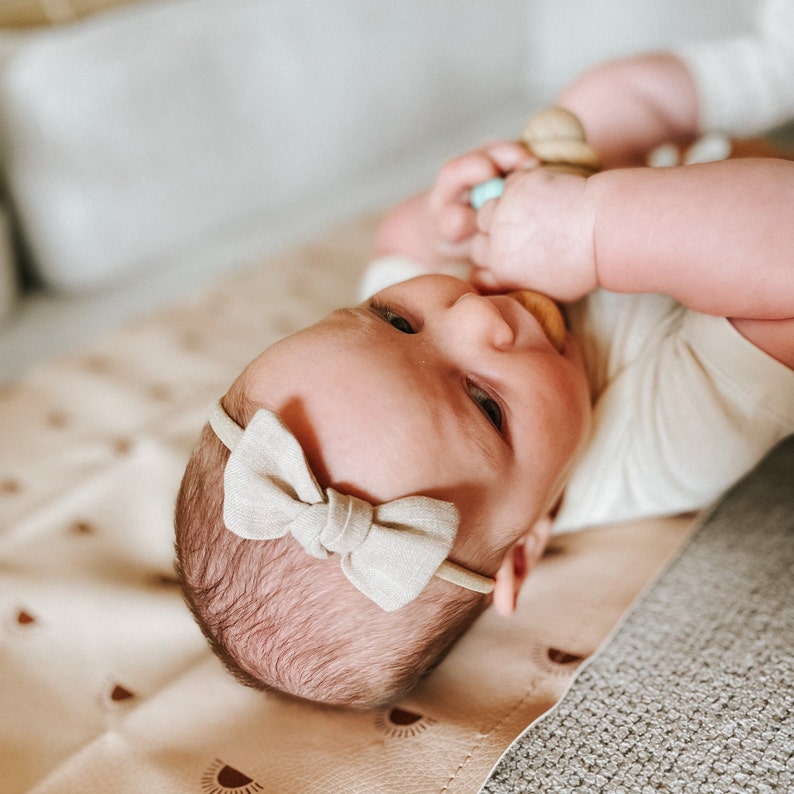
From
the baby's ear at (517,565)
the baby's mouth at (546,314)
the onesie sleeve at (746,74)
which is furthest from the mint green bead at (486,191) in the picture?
the onesie sleeve at (746,74)

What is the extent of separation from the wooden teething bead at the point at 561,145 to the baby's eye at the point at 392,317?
0.24 m

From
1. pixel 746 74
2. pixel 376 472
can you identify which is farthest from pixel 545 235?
pixel 746 74

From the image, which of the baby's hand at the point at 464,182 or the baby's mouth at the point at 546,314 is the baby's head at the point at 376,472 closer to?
the baby's mouth at the point at 546,314

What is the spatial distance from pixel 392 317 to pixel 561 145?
273 mm

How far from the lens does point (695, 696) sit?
59 centimetres

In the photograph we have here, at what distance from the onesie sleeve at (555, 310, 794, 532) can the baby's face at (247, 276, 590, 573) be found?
0.37 feet

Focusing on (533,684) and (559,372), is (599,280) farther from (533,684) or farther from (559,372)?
(533,684)

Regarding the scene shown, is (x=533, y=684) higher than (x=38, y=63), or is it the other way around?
(x=38, y=63)

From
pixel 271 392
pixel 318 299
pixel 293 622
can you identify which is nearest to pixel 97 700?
pixel 293 622

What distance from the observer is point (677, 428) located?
810mm

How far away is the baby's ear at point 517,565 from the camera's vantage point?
2.31 feet

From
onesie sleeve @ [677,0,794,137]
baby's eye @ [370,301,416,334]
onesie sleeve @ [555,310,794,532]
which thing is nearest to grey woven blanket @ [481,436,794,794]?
onesie sleeve @ [555,310,794,532]

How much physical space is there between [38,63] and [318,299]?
550mm

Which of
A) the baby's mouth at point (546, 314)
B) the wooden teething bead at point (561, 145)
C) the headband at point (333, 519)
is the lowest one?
the headband at point (333, 519)
